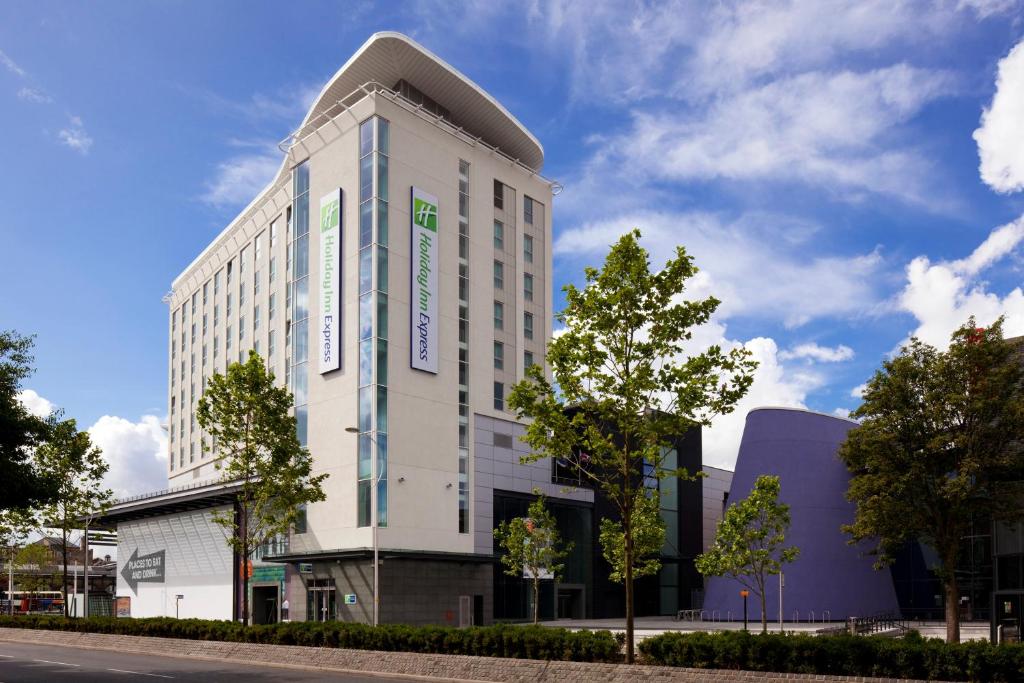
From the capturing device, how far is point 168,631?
3856cm

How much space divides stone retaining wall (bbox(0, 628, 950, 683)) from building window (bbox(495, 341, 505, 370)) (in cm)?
2972

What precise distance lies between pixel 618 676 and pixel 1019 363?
2884cm

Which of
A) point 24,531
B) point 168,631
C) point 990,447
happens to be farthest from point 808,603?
point 24,531

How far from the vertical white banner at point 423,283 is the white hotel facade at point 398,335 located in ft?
0.35

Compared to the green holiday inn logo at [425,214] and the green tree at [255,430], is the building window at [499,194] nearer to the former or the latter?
the green holiday inn logo at [425,214]

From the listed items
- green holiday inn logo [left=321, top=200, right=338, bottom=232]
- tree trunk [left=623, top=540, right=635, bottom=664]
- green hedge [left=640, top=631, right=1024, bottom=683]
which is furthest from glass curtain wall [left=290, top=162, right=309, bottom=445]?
green hedge [left=640, top=631, right=1024, bottom=683]

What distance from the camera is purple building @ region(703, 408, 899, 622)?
212 feet

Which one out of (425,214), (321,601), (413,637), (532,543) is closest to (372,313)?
(425,214)

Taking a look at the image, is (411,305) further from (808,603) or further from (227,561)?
(808,603)

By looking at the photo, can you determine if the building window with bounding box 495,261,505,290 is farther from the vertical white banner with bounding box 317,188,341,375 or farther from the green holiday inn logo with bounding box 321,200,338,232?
the green holiday inn logo with bounding box 321,200,338,232

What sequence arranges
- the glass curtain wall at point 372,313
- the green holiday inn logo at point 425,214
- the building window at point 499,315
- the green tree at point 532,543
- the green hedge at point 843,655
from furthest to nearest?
the building window at point 499,315 → the green holiday inn logo at point 425,214 → the green tree at point 532,543 → the glass curtain wall at point 372,313 → the green hedge at point 843,655

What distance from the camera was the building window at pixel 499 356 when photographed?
6275 centimetres

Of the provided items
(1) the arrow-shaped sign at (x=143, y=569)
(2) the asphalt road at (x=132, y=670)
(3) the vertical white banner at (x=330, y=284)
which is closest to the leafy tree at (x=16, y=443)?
(2) the asphalt road at (x=132, y=670)

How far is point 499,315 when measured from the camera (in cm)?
6356
